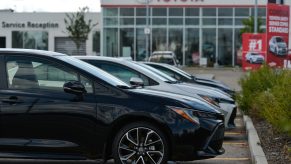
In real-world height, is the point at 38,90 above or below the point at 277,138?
above

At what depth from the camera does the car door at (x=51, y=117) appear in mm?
7684

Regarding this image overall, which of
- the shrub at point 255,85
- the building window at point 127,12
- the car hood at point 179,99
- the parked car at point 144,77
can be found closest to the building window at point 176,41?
the building window at point 127,12

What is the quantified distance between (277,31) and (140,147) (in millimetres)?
16859

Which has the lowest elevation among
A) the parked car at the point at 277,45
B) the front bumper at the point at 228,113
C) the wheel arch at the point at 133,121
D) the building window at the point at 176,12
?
the front bumper at the point at 228,113

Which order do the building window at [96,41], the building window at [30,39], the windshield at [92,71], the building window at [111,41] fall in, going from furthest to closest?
the building window at [30,39] < the building window at [96,41] < the building window at [111,41] < the windshield at [92,71]

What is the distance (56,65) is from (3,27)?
52.1m

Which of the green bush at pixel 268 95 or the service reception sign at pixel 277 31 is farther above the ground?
the service reception sign at pixel 277 31

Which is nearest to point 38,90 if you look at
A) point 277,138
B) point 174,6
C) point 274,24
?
point 277,138

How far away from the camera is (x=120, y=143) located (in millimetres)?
7652

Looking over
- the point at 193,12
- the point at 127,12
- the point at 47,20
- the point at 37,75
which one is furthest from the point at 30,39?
the point at 37,75

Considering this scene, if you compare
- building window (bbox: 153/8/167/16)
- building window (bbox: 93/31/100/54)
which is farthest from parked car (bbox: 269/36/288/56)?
building window (bbox: 93/31/100/54)

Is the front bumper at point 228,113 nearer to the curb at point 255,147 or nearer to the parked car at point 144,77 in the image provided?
the parked car at point 144,77

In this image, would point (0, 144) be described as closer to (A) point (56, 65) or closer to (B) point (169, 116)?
(A) point (56, 65)

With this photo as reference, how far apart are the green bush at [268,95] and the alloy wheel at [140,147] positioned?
2.15m
